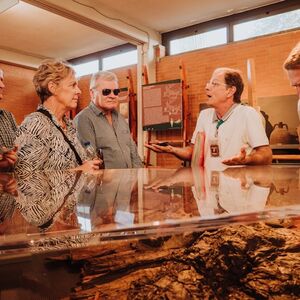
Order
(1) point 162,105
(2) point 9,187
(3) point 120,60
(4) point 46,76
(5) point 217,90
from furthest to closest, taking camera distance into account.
→ (3) point 120,60, (1) point 162,105, (5) point 217,90, (4) point 46,76, (2) point 9,187

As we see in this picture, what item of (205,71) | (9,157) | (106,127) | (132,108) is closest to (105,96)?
(106,127)

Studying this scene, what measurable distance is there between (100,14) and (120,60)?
1723mm

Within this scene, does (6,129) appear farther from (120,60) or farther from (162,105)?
(120,60)

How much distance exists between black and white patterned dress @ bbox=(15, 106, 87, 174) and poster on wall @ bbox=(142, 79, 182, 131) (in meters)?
3.56

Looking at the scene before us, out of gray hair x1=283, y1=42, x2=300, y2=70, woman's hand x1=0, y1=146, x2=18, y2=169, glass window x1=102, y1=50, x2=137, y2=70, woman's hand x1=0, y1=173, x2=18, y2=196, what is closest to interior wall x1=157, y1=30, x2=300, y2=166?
glass window x1=102, y1=50, x2=137, y2=70

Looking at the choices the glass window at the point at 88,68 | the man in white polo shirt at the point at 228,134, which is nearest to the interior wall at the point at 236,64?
the glass window at the point at 88,68

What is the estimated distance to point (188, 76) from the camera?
5.32 metres

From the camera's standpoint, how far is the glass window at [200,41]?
16.7 feet

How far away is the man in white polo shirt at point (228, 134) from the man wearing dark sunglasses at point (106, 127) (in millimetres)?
395

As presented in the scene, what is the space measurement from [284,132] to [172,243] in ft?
12.8

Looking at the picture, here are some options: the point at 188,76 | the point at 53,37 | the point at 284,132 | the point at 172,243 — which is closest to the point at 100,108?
the point at 172,243

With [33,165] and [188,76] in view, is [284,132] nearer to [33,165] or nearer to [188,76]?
[188,76]

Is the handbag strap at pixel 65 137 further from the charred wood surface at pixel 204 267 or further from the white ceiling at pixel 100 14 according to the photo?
the white ceiling at pixel 100 14

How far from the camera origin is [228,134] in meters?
1.82
